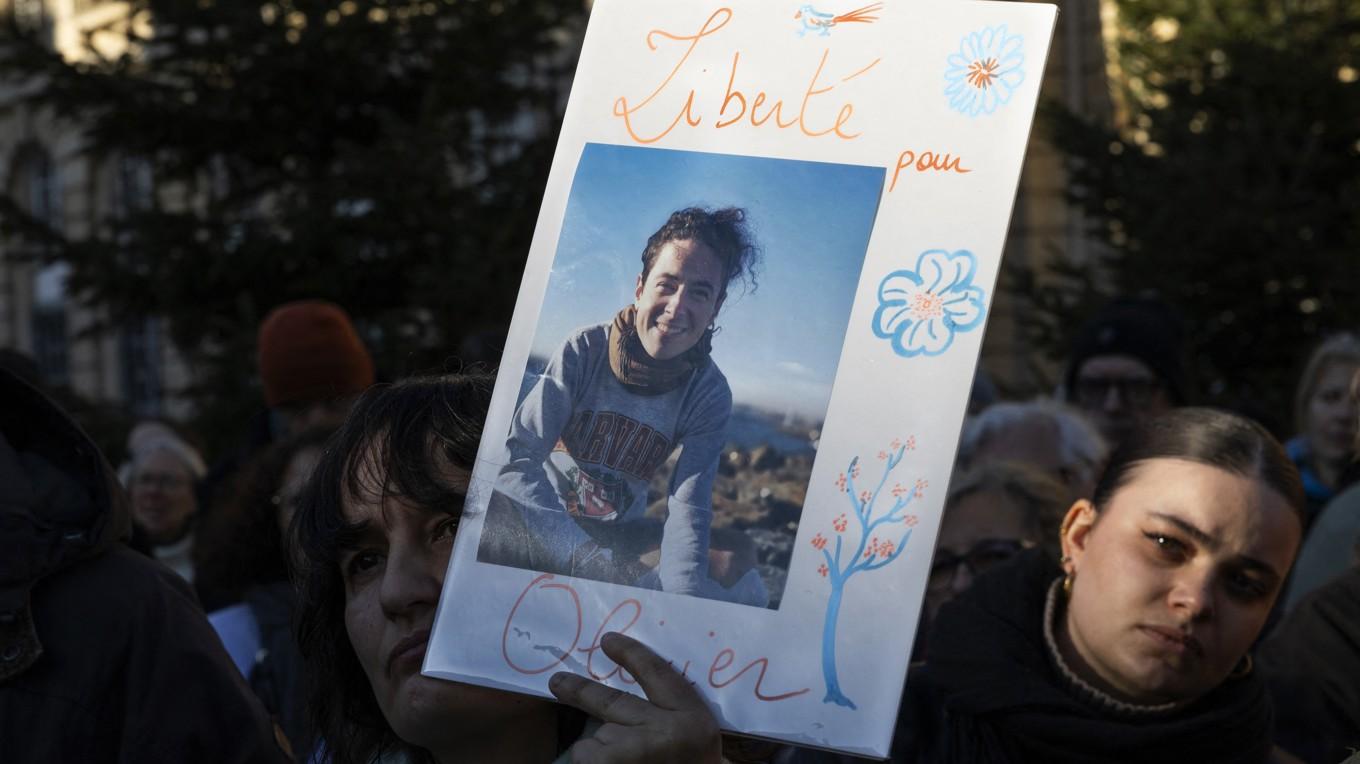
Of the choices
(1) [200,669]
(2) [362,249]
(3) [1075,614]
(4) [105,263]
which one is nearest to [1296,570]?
(3) [1075,614]

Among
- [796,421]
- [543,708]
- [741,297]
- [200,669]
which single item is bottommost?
[200,669]

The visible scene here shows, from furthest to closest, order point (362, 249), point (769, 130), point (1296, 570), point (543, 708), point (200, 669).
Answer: point (362, 249)
point (1296, 570)
point (200, 669)
point (543, 708)
point (769, 130)

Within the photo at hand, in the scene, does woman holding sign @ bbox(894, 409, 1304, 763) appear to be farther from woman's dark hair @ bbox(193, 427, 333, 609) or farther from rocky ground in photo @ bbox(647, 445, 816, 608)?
woman's dark hair @ bbox(193, 427, 333, 609)

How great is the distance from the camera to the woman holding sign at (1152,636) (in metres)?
2.49

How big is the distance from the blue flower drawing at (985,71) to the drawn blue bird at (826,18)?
10 centimetres

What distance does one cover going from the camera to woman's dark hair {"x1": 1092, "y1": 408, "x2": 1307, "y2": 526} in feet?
8.40

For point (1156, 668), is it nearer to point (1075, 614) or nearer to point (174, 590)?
point (1075, 614)

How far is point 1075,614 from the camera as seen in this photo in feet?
8.63

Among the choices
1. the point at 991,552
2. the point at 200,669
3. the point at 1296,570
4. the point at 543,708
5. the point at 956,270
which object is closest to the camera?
the point at 956,270

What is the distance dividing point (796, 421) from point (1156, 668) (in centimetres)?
109

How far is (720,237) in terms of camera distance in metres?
1.74

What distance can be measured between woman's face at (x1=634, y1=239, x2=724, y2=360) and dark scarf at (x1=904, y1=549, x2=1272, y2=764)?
1056mm

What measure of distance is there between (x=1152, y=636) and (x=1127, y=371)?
2.62m

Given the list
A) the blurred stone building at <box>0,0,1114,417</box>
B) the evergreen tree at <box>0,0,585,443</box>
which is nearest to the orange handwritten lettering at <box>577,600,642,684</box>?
the blurred stone building at <box>0,0,1114,417</box>
